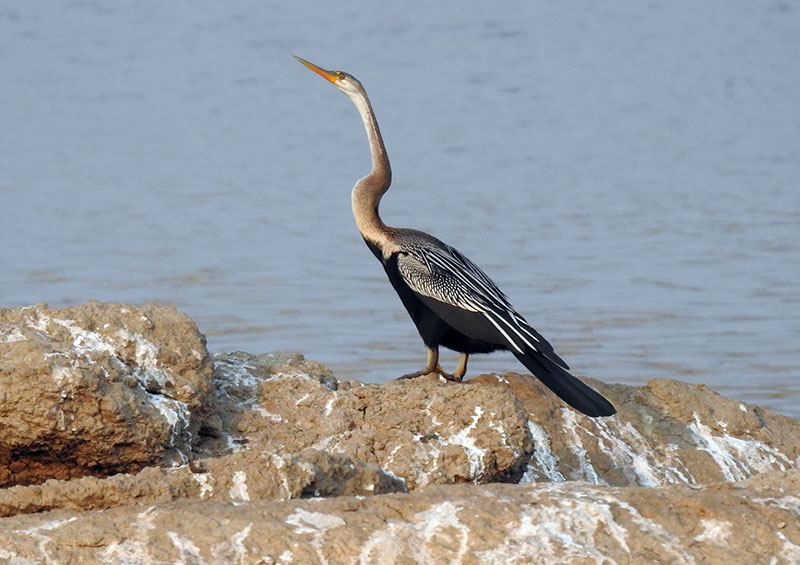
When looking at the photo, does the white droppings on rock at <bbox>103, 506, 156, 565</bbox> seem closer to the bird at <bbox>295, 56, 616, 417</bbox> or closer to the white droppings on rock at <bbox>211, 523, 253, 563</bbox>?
the white droppings on rock at <bbox>211, 523, 253, 563</bbox>

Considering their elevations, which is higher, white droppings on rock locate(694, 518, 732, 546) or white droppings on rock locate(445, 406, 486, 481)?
white droppings on rock locate(694, 518, 732, 546)

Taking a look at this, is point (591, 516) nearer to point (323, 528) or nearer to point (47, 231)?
point (323, 528)

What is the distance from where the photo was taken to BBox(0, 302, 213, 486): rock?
173 inches

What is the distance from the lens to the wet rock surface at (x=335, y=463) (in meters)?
3.36

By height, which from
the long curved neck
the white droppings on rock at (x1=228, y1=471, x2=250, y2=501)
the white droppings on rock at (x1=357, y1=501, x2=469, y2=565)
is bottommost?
the white droppings on rock at (x1=228, y1=471, x2=250, y2=501)

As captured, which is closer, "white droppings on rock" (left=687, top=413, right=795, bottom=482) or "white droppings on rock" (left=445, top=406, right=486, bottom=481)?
"white droppings on rock" (left=445, top=406, right=486, bottom=481)

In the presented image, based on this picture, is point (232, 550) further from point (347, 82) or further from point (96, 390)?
point (347, 82)

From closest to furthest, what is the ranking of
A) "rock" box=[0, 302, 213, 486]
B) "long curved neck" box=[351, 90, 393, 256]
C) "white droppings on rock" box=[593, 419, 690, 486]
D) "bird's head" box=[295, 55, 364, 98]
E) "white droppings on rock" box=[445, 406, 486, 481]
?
"rock" box=[0, 302, 213, 486]
"white droppings on rock" box=[445, 406, 486, 481]
"white droppings on rock" box=[593, 419, 690, 486]
"long curved neck" box=[351, 90, 393, 256]
"bird's head" box=[295, 55, 364, 98]

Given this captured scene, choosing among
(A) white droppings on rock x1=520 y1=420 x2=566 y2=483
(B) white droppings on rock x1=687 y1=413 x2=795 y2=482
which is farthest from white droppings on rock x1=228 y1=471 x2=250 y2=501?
(B) white droppings on rock x1=687 y1=413 x2=795 y2=482

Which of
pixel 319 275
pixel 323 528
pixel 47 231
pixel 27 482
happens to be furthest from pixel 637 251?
pixel 323 528

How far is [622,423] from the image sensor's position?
5.93 m

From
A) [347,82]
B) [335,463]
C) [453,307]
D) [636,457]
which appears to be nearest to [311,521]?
[335,463]

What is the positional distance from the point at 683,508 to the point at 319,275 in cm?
774

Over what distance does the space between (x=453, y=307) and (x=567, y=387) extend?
67cm
